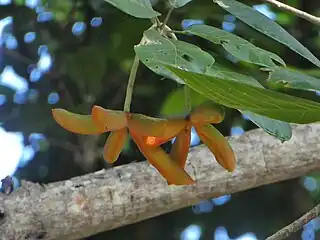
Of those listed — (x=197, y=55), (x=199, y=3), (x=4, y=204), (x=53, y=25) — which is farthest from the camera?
(x=53, y=25)

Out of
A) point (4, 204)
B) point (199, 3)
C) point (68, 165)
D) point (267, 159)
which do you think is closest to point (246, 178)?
point (267, 159)

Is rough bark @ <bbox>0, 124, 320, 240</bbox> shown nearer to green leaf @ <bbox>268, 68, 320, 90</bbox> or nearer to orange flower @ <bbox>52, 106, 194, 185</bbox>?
orange flower @ <bbox>52, 106, 194, 185</bbox>

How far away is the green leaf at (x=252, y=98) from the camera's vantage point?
0.49 metres

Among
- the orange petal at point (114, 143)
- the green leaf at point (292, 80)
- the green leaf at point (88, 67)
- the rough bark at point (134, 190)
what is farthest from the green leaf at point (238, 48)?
the green leaf at point (88, 67)

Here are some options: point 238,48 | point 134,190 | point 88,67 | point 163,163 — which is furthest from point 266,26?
point 88,67

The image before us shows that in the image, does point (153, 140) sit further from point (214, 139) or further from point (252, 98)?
point (252, 98)

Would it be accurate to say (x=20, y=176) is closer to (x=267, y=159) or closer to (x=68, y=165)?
(x=68, y=165)

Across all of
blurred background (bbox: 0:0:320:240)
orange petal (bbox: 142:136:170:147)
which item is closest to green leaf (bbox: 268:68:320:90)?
orange petal (bbox: 142:136:170:147)

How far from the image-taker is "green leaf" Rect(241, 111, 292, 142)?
632 mm

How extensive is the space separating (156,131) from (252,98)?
155 mm

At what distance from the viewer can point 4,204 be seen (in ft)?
2.82

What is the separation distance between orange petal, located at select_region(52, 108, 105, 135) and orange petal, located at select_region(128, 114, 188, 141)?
0.09ft

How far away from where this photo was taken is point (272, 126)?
0.65 meters

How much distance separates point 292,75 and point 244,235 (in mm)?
833
